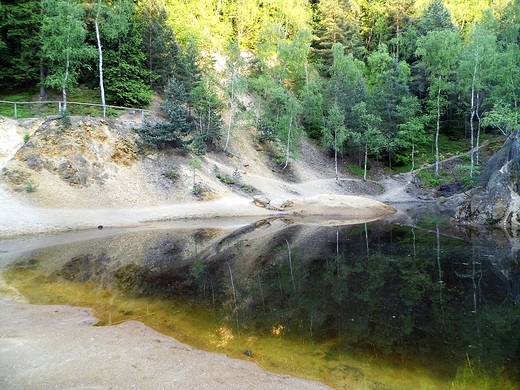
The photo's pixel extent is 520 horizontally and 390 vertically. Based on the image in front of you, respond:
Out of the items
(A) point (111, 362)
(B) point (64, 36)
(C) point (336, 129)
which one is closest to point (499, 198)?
(C) point (336, 129)

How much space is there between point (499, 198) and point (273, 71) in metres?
30.9

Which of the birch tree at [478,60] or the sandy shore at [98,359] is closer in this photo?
the sandy shore at [98,359]

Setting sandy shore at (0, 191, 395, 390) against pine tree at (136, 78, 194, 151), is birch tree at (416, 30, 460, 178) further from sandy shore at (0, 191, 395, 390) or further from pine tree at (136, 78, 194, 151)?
sandy shore at (0, 191, 395, 390)

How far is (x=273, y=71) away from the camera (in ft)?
141

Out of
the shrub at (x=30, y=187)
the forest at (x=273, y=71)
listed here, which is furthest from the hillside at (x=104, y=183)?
the forest at (x=273, y=71)

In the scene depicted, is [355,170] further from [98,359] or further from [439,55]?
[98,359]

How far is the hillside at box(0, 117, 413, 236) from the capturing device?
64.6 feet

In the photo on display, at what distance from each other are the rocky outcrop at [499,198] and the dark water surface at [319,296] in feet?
14.1

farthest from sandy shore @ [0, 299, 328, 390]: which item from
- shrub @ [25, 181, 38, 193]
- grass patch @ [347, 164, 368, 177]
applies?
grass patch @ [347, 164, 368, 177]

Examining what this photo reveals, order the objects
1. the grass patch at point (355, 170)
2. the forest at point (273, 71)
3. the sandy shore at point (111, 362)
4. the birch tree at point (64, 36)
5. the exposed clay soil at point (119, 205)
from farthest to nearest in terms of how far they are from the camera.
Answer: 1. the grass patch at point (355, 170)
2. the forest at point (273, 71)
3. the birch tree at point (64, 36)
4. the exposed clay soil at point (119, 205)
5. the sandy shore at point (111, 362)

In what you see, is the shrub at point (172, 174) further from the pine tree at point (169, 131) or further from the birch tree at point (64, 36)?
the birch tree at point (64, 36)

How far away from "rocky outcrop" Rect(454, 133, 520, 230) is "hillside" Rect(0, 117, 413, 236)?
662cm

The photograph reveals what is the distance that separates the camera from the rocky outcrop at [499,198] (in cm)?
2125

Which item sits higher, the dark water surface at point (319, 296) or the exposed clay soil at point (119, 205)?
the exposed clay soil at point (119, 205)
